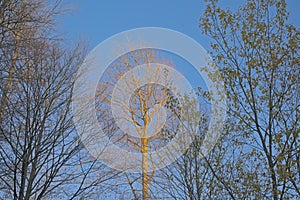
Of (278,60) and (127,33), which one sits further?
(127,33)

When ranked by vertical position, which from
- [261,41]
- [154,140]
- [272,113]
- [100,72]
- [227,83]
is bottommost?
[272,113]

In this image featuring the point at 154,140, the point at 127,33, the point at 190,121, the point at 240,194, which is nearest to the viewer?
the point at 240,194

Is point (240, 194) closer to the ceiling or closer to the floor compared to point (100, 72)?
closer to the floor

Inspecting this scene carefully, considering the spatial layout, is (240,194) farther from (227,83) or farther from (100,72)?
(100,72)

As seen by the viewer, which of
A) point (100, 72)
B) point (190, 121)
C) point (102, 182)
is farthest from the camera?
point (100, 72)

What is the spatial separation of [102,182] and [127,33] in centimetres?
389

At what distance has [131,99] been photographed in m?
9.40

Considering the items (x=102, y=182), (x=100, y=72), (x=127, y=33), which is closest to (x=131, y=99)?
(x=127, y=33)

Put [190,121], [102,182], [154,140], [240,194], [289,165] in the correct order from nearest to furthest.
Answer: [289,165], [240,194], [190,121], [102,182], [154,140]

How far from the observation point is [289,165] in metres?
3.66

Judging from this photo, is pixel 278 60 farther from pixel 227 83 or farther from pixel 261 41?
pixel 227 83

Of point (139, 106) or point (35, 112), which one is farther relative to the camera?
point (139, 106)

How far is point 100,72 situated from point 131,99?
7.29 feet

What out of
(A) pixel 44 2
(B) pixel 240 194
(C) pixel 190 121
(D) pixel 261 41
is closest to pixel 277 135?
(B) pixel 240 194
